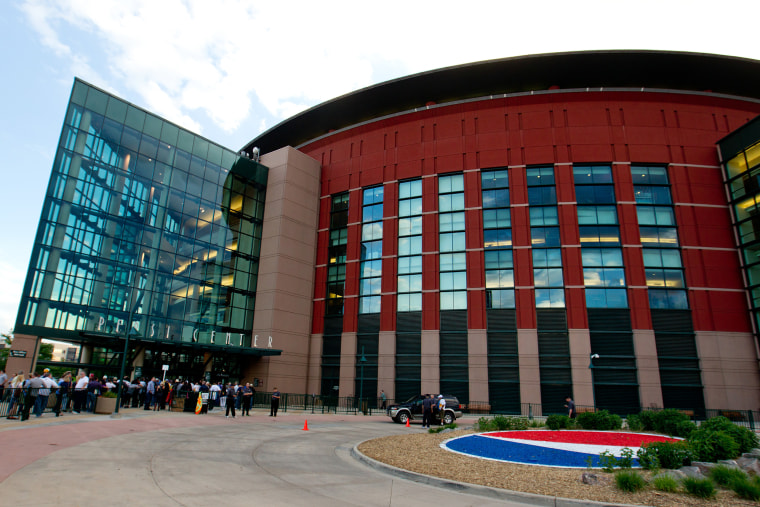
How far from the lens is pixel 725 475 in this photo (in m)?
9.00

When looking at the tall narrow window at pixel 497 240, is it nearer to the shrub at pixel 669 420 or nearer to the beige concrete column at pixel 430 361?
the beige concrete column at pixel 430 361

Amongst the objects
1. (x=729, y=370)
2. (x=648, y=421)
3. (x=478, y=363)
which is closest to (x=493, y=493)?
(x=648, y=421)

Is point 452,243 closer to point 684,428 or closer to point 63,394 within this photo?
point 684,428

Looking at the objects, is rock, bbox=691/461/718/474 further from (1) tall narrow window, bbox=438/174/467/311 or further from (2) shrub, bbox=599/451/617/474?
(1) tall narrow window, bbox=438/174/467/311

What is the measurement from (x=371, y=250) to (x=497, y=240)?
40.5 ft

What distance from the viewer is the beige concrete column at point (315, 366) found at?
42969mm

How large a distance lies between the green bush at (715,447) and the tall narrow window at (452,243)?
91.2 ft

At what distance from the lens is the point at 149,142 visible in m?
38.8

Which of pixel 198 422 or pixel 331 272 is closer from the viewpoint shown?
pixel 198 422

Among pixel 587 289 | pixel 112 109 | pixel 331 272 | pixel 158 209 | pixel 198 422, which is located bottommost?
pixel 198 422

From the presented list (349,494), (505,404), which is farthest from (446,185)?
(349,494)

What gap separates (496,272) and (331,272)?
17.0 meters

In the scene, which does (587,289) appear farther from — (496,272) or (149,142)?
(149,142)

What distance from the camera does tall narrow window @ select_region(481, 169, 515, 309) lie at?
38.2 metres
